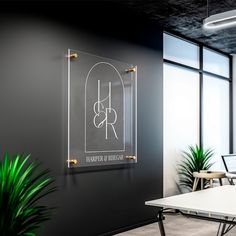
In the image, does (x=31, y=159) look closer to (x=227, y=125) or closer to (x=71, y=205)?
(x=71, y=205)

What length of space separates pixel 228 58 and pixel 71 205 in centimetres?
483

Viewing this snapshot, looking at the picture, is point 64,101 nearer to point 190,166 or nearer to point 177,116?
point 177,116

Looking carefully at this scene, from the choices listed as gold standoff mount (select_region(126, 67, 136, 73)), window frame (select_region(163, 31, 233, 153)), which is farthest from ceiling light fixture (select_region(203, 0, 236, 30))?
window frame (select_region(163, 31, 233, 153))

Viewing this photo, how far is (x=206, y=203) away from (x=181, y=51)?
3727mm

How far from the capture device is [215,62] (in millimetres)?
6898

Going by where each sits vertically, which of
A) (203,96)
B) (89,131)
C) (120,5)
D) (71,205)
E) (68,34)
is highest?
(120,5)

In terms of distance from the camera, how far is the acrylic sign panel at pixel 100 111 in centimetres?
393

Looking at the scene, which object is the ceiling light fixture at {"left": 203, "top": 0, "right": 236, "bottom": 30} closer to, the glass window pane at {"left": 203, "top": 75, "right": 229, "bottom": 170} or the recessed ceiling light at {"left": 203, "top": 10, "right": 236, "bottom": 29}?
the recessed ceiling light at {"left": 203, "top": 10, "right": 236, "bottom": 29}

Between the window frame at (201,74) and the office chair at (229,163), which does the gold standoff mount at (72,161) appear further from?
the window frame at (201,74)

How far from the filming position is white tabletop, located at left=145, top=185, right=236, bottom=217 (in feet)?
8.05

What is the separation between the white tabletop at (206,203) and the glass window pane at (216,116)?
3.43 meters

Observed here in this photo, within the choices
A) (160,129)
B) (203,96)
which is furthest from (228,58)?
(160,129)

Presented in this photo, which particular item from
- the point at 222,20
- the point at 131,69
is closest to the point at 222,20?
the point at 222,20

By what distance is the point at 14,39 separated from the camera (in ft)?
11.3
